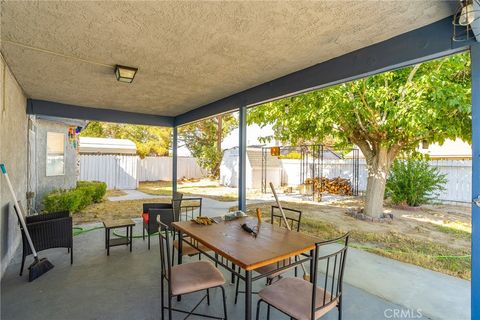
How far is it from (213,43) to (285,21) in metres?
0.81

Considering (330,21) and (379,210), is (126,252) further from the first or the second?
(379,210)

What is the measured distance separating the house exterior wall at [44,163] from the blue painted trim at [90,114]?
0.79 meters

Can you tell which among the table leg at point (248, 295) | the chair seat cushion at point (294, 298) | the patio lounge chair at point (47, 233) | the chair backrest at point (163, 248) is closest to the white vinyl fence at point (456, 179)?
the chair seat cushion at point (294, 298)

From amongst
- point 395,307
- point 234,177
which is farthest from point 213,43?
point 234,177

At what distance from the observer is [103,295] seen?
2678 mm

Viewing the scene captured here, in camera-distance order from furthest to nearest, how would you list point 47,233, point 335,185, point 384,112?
1. point 335,185
2. point 384,112
3. point 47,233

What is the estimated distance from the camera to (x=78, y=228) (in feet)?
16.9

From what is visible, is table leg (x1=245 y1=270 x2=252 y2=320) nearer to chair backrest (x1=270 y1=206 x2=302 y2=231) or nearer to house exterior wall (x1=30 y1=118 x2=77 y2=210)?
chair backrest (x1=270 y1=206 x2=302 y2=231)

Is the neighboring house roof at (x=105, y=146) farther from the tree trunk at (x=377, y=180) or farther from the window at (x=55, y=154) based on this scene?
the tree trunk at (x=377, y=180)

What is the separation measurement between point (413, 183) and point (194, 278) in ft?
25.5

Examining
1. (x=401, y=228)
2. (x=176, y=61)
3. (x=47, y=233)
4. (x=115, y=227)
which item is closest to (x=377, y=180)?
(x=401, y=228)

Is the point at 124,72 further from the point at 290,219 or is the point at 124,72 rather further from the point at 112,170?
the point at 112,170

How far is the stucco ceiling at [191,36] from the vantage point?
6.69 ft

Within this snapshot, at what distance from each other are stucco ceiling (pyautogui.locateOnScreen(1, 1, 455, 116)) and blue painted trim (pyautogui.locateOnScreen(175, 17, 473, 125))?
0.10 metres
